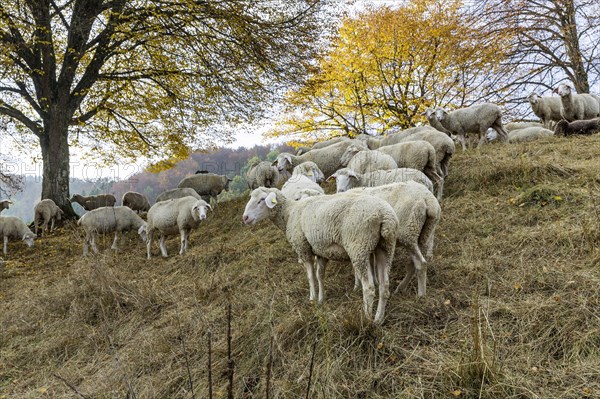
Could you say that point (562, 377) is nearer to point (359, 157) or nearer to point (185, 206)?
point (359, 157)

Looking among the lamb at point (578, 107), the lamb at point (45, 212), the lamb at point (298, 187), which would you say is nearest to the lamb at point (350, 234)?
the lamb at point (298, 187)

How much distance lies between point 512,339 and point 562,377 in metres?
0.53

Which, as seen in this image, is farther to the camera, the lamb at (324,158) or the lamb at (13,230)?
the lamb at (13,230)

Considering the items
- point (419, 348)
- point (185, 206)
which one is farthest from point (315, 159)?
point (419, 348)

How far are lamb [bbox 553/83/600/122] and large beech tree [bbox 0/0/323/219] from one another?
26.6 feet

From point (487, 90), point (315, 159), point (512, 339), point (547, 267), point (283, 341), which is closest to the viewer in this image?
point (512, 339)

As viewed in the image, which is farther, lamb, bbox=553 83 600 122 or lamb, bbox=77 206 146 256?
lamb, bbox=553 83 600 122

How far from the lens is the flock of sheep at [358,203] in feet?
11.9

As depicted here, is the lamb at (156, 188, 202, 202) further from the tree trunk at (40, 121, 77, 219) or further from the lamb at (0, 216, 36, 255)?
the lamb at (0, 216, 36, 255)

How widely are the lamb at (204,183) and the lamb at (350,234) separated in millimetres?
10788

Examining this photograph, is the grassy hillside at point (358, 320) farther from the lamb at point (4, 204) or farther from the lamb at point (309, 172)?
the lamb at point (4, 204)

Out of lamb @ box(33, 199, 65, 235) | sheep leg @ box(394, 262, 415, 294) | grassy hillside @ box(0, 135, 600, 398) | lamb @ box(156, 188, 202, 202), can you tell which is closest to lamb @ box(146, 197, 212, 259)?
grassy hillside @ box(0, 135, 600, 398)

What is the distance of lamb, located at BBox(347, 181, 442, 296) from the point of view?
13.0 ft

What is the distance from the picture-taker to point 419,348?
299 cm
